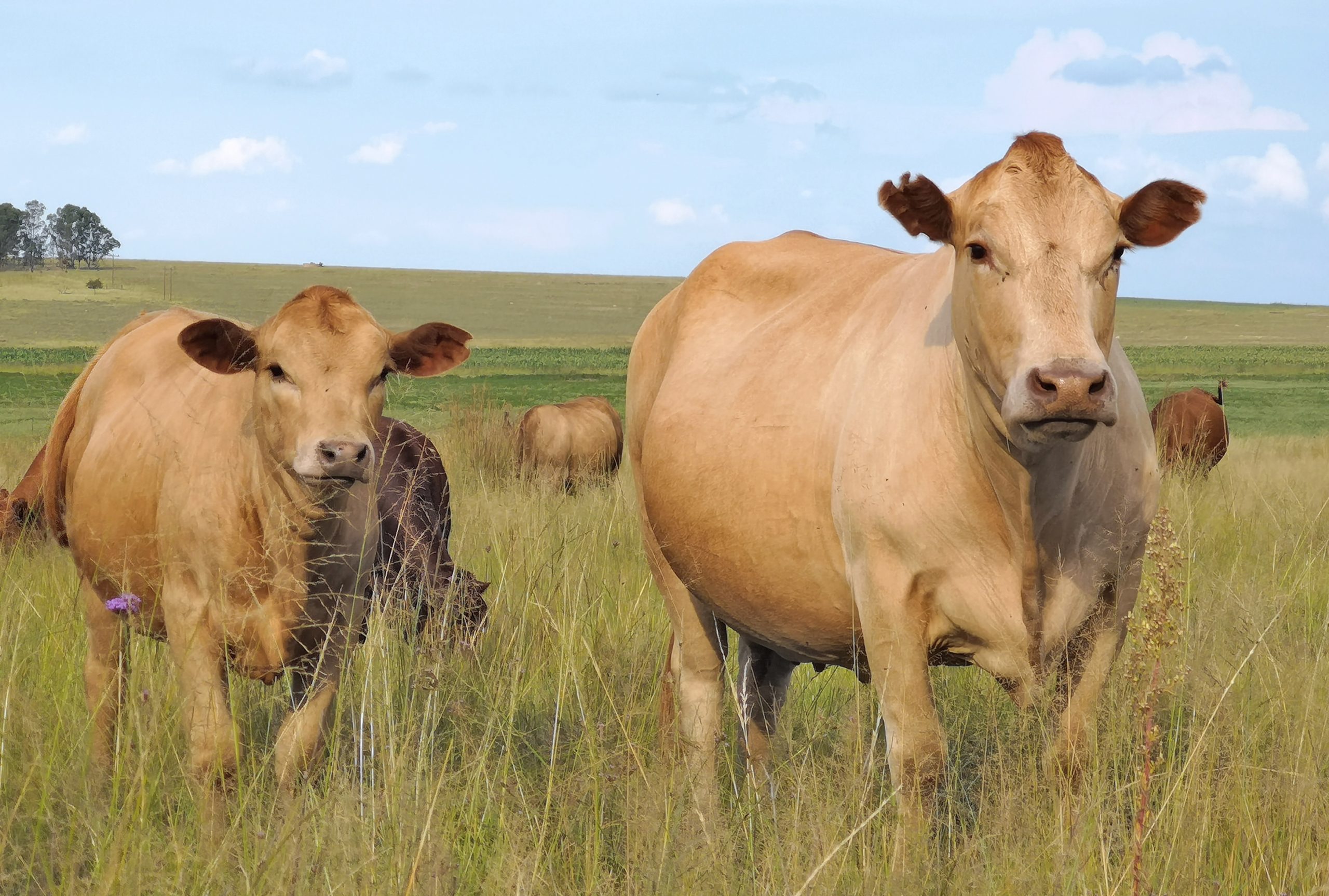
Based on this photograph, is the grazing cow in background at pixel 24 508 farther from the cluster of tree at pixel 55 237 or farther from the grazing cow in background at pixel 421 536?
the cluster of tree at pixel 55 237

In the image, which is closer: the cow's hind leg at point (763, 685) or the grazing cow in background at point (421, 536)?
the cow's hind leg at point (763, 685)

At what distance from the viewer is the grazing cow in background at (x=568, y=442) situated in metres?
14.6

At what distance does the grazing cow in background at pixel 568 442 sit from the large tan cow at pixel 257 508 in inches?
363

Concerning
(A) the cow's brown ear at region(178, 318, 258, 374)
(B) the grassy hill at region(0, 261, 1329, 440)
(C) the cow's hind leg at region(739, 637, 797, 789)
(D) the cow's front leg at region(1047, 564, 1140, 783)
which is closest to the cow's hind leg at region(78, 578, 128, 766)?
(A) the cow's brown ear at region(178, 318, 258, 374)

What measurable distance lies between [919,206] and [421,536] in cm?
321

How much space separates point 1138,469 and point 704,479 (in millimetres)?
1497

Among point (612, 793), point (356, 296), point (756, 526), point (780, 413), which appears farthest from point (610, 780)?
point (356, 296)

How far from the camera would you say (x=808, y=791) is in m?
3.71

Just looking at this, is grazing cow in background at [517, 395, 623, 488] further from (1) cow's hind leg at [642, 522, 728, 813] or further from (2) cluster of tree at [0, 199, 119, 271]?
(2) cluster of tree at [0, 199, 119, 271]

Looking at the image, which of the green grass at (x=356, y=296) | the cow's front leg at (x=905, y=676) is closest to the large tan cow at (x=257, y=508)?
the cow's front leg at (x=905, y=676)

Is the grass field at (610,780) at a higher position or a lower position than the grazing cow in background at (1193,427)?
lower

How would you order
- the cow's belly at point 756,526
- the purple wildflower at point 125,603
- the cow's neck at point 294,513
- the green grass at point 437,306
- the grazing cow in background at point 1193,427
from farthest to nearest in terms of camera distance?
the green grass at point 437,306 → the grazing cow in background at point 1193,427 → the cow's neck at point 294,513 → the cow's belly at point 756,526 → the purple wildflower at point 125,603

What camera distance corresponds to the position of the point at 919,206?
3535 mm

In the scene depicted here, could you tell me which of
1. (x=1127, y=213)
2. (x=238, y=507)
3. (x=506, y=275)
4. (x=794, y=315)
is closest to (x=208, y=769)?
(x=238, y=507)
